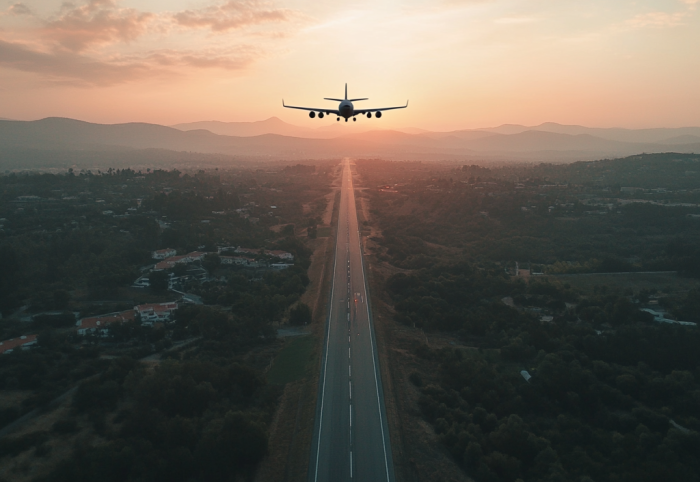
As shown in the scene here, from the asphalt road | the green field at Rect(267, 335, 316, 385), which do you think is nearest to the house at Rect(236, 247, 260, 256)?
the asphalt road

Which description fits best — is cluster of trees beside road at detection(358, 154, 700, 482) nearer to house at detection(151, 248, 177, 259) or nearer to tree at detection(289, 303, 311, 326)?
tree at detection(289, 303, 311, 326)

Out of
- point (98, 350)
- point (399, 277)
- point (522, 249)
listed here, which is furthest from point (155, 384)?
point (522, 249)

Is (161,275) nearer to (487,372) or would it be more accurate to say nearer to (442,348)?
(442,348)

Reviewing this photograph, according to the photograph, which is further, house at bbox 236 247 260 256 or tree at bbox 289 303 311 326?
house at bbox 236 247 260 256

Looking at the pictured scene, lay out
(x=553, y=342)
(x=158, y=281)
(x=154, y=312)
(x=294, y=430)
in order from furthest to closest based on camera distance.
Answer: (x=158, y=281) < (x=154, y=312) < (x=553, y=342) < (x=294, y=430)

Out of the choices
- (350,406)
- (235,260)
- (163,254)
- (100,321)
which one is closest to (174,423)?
(350,406)

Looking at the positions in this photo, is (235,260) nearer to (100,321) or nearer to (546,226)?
(100,321)

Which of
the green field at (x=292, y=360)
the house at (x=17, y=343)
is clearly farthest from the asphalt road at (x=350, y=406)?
the house at (x=17, y=343)

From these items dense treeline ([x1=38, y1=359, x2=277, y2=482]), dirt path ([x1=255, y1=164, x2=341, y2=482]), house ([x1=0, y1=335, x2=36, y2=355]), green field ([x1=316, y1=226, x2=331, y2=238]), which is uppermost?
green field ([x1=316, y1=226, x2=331, y2=238])
